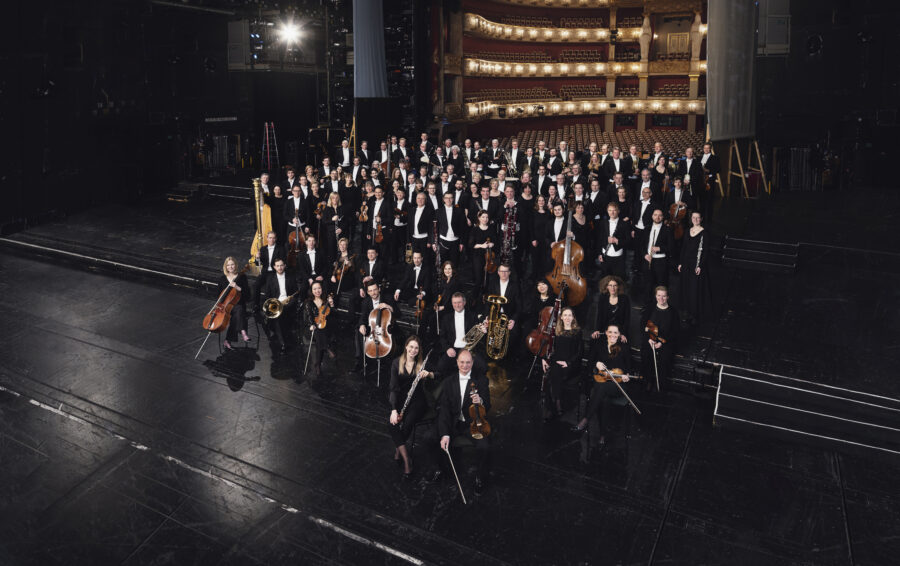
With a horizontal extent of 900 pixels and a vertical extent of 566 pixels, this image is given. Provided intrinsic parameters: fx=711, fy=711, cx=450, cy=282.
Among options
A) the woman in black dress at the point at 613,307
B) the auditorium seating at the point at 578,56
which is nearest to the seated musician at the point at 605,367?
the woman in black dress at the point at 613,307

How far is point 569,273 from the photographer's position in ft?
27.2

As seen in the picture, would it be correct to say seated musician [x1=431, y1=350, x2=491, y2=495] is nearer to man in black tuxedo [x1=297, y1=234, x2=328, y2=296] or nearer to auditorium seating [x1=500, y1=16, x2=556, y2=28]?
man in black tuxedo [x1=297, y1=234, x2=328, y2=296]

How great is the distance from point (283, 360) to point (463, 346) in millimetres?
2477

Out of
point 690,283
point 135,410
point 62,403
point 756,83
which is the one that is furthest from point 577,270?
point 756,83

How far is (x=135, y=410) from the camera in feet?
24.4

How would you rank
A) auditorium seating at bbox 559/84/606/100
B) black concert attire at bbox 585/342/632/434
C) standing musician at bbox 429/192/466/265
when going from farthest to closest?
auditorium seating at bbox 559/84/606/100, standing musician at bbox 429/192/466/265, black concert attire at bbox 585/342/632/434

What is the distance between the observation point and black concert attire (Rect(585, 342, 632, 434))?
20.8 ft

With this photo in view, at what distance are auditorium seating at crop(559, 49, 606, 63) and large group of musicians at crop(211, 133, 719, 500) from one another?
53.4 feet

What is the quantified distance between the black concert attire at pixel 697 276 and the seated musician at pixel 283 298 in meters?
4.85

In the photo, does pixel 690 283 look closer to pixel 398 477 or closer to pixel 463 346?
pixel 463 346

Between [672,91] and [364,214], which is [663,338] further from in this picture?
[672,91]

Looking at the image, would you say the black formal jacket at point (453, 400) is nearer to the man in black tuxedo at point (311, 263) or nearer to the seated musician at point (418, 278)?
the seated musician at point (418, 278)

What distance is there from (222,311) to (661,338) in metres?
5.12

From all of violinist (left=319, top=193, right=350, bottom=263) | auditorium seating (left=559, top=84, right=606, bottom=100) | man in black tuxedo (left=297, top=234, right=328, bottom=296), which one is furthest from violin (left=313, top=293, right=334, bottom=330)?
auditorium seating (left=559, top=84, right=606, bottom=100)
